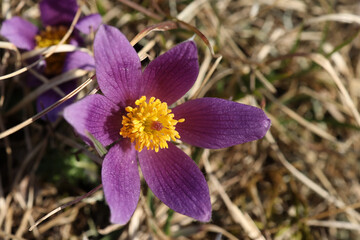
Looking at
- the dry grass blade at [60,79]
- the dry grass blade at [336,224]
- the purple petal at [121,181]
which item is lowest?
the dry grass blade at [336,224]

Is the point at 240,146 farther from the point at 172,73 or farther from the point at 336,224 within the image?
the point at 172,73

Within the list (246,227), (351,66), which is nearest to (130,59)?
(246,227)

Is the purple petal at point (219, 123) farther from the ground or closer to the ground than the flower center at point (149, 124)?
closer to the ground

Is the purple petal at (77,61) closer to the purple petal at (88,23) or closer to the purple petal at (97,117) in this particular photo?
the purple petal at (88,23)

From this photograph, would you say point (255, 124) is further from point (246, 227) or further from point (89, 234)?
point (89, 234)

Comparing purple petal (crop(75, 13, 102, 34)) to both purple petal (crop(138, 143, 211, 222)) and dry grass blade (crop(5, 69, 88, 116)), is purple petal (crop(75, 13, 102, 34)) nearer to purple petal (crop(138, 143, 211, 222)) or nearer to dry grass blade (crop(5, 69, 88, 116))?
dry grass blade (crop(5, 69, 88, 116))

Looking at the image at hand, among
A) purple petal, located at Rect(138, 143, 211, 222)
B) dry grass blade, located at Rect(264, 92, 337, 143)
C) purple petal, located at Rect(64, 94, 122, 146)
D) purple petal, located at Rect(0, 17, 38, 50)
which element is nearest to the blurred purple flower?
purple petal, located at Rect(0, 17, 38, 50)

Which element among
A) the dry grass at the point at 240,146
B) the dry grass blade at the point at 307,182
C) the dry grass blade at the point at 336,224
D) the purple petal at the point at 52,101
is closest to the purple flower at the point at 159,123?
the dry grass at the point at 240,146

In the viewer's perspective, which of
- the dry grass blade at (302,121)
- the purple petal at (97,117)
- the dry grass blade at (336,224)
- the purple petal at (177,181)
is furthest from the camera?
the dry grass blade at (302,121)
